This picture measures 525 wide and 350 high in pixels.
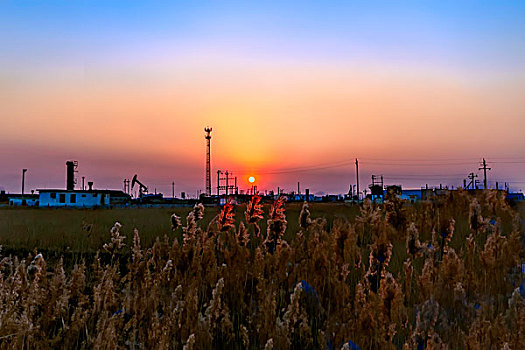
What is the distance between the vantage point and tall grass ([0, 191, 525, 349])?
318 centimetres

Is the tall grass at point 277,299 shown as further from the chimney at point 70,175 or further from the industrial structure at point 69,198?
the chimney at point 70,175

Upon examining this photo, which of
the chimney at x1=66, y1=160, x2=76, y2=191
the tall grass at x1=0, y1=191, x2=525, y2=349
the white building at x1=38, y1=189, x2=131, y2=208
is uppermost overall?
the chimney at x1=66, y1=160, x2=76, y2=191

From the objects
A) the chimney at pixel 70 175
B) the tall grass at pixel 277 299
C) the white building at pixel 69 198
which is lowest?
the tall grass at pixel 277 299

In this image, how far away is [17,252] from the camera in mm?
9250

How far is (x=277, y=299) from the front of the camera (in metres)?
4.48

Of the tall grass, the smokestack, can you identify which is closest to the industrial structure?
the smokestack

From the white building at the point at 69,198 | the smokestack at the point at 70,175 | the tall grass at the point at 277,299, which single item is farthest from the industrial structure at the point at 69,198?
the tall grass at the point at 277,299

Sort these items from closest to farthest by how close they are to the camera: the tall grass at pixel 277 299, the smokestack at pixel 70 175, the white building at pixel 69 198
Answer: the tall grass at pixel 277 299
the white building at pixel 69 198
the smokestack at pixel 70 175

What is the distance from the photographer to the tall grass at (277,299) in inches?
125

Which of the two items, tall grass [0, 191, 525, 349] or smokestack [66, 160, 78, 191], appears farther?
smokestack [66, 160, 78, 191]

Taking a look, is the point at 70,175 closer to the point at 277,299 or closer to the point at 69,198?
the point at 69,198

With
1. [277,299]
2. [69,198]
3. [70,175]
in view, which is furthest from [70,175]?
[277,299]

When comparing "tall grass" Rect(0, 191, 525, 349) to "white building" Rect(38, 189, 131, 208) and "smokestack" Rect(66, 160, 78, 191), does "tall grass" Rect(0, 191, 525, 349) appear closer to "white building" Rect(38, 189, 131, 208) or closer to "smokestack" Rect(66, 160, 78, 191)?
"white building" Rect(38, 189, 131, 208)

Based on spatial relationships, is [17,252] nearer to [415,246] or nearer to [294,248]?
[294,248]
